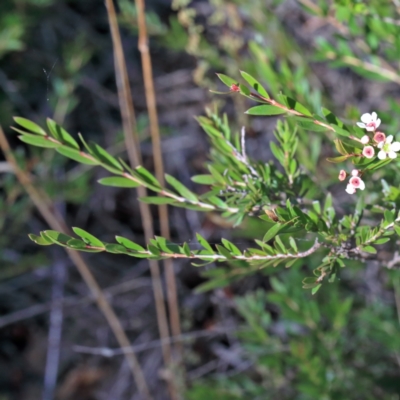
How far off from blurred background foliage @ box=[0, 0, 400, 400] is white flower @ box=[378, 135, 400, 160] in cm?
57

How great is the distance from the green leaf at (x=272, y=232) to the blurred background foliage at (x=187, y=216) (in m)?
0.55

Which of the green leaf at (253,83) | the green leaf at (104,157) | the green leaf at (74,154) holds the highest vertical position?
the green leaf at (253,83)

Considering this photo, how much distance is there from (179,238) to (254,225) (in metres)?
0.86

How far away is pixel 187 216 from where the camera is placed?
2.10 metres

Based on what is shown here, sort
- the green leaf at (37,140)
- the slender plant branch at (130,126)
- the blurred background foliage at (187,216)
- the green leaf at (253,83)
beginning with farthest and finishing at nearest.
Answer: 1. the blurred background foliage at (187,216)
2. the slender plant branch at (130,126)
3. the green leaf at (37,140)
4. the green leaf at (253,83)

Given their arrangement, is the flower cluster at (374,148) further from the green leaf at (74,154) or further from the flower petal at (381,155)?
the green leaf at (74,154)

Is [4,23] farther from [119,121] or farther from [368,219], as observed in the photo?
[368,219]

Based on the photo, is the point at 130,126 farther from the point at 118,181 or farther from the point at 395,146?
the point at 395,146

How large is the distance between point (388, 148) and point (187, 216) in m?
1.57

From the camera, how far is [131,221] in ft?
7.37

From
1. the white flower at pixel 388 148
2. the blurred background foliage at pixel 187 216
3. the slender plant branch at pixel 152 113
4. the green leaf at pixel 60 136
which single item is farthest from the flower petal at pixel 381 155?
the slender plant branch at pixel 152 113

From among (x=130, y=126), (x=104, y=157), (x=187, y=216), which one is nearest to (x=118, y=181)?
(x=104, y=157)

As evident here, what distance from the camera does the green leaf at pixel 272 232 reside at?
0.61m

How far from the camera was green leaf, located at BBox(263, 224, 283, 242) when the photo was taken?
0.61 metres
